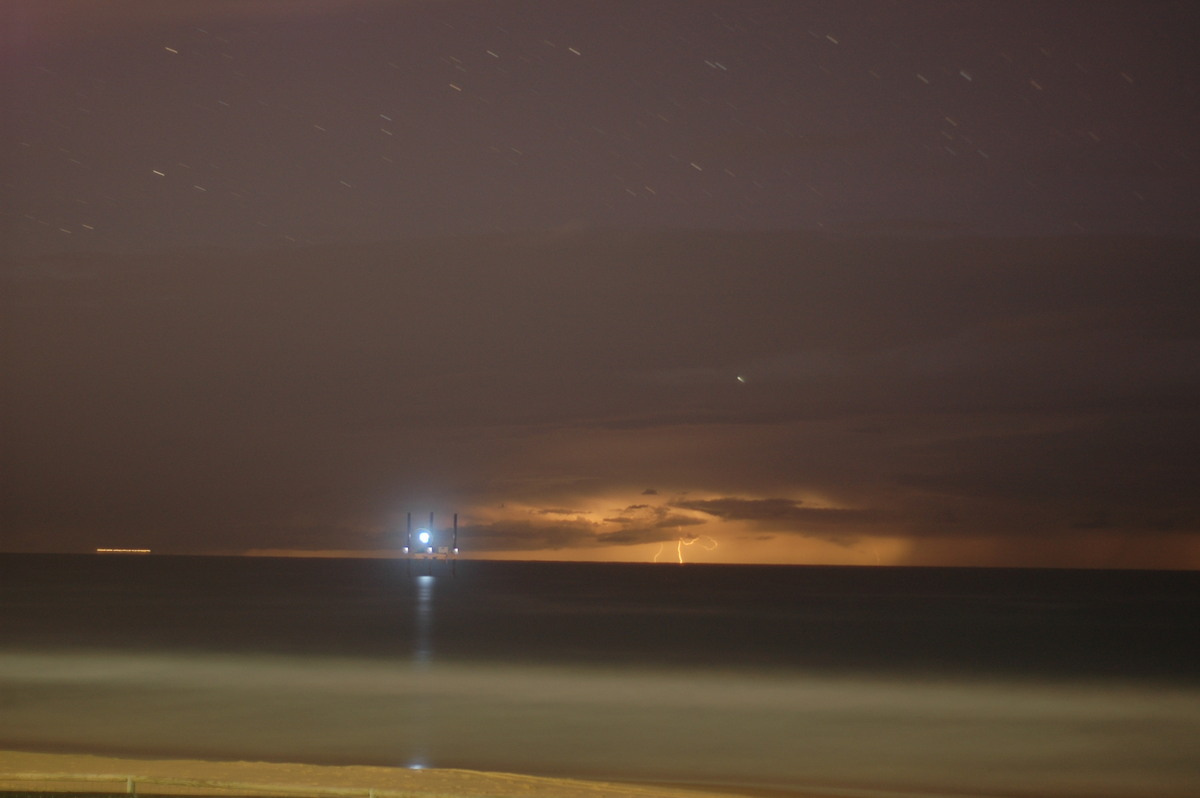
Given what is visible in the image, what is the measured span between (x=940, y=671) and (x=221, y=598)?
240 ft

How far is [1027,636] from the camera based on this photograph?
63.1 meters

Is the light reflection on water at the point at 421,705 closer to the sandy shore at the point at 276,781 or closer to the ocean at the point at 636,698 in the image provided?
the ocean at the point at 636,698

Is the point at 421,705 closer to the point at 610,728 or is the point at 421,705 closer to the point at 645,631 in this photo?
the point at 610,728

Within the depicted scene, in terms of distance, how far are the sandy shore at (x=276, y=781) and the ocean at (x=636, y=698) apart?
491 centimetres

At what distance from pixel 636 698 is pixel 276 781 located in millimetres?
19710

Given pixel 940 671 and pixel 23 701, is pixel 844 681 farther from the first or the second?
pixel 23 701

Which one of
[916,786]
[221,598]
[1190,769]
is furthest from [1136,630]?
[221,598]

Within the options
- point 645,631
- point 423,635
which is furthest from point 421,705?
point 645,631

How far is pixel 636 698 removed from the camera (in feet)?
102

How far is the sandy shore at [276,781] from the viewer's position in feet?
36.3

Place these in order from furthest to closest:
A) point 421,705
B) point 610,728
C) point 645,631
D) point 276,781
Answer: point 645,631 → point 421,705 → point 610,728 → point 276,781

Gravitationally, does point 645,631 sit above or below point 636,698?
above

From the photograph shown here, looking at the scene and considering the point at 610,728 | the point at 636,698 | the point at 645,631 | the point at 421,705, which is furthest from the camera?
the point at 645,631

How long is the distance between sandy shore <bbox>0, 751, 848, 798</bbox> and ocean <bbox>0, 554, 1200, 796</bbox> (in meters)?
4.91
